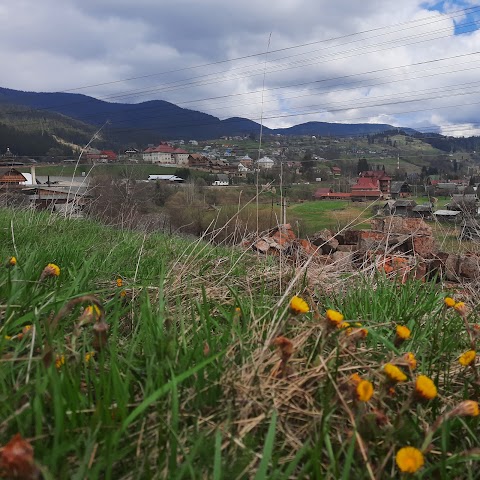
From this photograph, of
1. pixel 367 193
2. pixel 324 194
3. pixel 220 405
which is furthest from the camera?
pixel 324 194

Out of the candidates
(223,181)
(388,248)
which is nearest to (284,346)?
(388,248)

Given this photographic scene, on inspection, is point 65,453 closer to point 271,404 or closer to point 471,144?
point 271,404

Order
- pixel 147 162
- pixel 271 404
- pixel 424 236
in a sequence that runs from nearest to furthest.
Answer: pixel 271 404
pixel 424 236
pixel 147 162

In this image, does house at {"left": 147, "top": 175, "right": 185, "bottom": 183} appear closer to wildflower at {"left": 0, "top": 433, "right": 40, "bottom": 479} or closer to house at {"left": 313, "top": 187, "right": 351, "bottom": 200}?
house at {"left": 313, "top": 187, "right": 351, "bottom": 200}

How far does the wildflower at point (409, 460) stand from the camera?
2.45 ft

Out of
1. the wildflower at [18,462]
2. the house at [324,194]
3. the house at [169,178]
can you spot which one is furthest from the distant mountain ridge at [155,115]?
the wildflower at [18,462]

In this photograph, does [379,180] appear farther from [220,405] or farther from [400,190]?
[220,405]

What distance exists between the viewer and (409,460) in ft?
2.48

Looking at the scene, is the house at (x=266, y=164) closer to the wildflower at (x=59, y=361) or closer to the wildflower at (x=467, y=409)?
the wildflower at (x=59, y=361)

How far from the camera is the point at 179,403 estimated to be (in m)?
0.98

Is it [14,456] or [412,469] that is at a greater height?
[14,456]

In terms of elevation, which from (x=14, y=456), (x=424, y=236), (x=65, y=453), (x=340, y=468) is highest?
(x=14, y=456)

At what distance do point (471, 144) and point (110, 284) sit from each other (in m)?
40.2

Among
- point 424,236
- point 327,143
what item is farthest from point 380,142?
point 424,236
